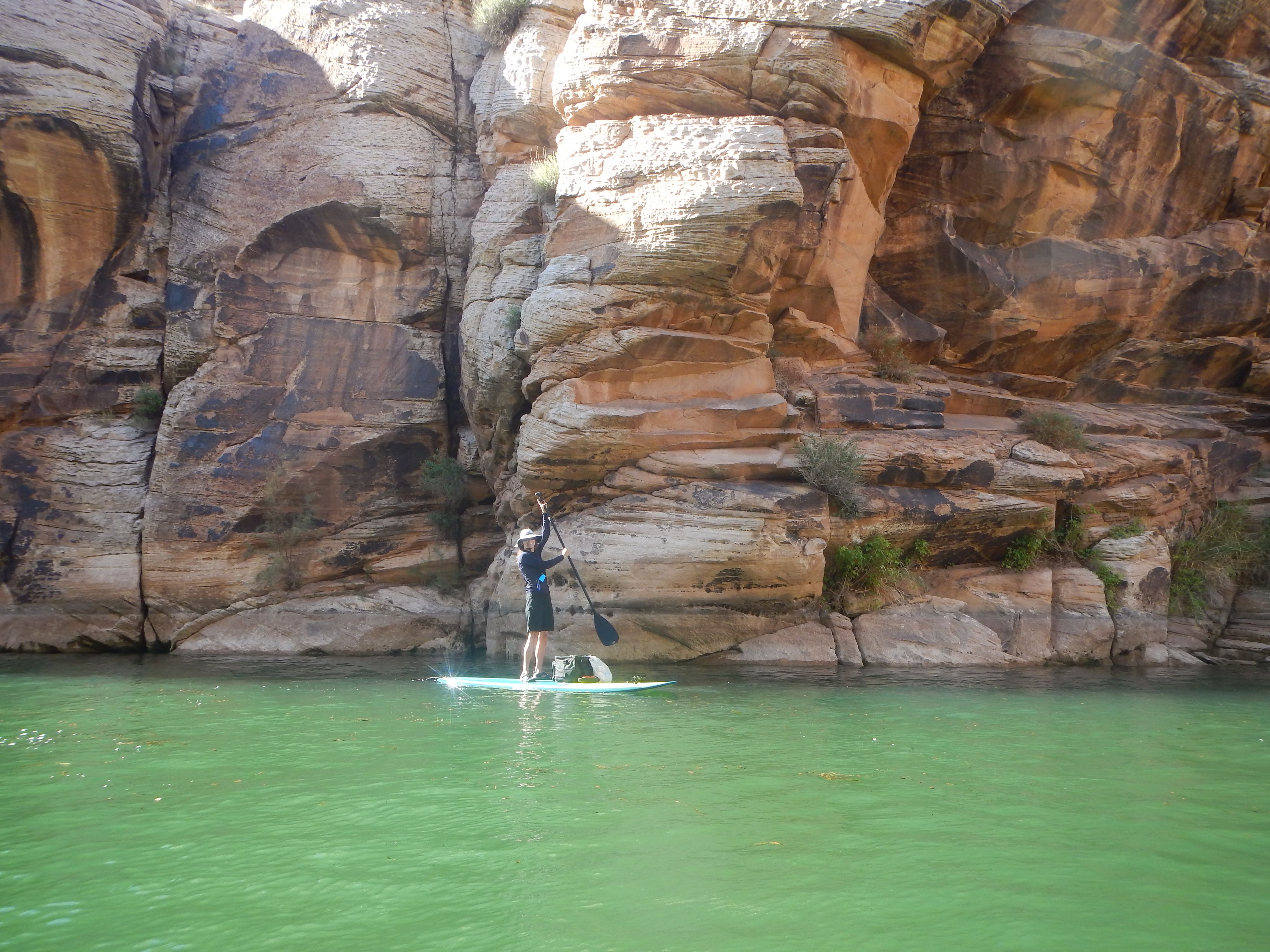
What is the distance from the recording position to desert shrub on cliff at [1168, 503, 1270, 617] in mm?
13477

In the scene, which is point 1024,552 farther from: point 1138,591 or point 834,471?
point 834,471

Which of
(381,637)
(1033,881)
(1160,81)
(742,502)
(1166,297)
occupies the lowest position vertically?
(381,637)

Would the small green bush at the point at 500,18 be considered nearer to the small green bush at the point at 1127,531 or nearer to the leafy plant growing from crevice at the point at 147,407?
the leafy plant growing from crevice at the point at 147,407

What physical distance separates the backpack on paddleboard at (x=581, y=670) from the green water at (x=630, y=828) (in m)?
1.66

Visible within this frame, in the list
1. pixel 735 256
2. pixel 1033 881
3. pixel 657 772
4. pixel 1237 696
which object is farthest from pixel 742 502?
pixel 1033 881

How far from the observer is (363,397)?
14992mm

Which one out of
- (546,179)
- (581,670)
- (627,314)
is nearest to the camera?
(581,670)

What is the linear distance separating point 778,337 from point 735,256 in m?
2.46

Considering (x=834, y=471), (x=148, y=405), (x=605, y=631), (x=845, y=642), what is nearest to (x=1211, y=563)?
(x=845, y=642)

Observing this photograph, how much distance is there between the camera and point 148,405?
14.4 metres

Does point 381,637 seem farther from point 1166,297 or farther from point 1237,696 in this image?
point 1166,297

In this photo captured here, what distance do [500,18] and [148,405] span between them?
30.3ft

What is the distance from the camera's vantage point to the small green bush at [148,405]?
14.4 m

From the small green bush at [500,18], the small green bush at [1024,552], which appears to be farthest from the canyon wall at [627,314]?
the small green bush at [500,18]
